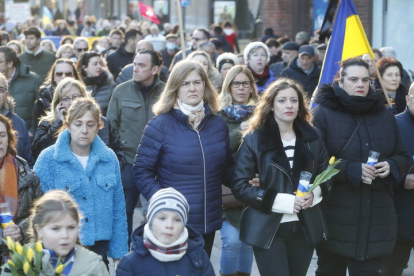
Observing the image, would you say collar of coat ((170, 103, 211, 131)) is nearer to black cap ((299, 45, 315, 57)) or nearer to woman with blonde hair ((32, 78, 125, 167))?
woman with blonde hair ((32, 78, 125, 167))

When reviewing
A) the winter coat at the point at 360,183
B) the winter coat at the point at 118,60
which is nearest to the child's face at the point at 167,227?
the winter coat at the point at 360,183

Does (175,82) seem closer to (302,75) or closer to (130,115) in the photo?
(130,115)

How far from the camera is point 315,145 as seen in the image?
6.12 meters

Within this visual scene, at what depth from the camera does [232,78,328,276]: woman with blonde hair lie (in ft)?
19.3

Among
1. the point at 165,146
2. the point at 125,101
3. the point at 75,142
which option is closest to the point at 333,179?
the point at 165,146

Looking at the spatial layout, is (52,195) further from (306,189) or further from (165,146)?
(306,189)

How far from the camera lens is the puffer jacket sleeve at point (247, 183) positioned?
5.85 meters

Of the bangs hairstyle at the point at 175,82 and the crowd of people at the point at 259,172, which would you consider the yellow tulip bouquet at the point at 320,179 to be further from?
the bangs hairstyle at the point at 175,82

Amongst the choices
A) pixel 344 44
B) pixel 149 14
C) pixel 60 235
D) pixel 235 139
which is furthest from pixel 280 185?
pixel 149 14

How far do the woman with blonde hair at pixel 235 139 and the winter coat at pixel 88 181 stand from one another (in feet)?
3.83

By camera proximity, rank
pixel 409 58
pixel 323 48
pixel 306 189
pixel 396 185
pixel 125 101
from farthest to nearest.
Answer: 1. pixel 409 58
2. pixel 323 48
3. pixel 125 101
4. pixel 396 185
5. pixel 306 189

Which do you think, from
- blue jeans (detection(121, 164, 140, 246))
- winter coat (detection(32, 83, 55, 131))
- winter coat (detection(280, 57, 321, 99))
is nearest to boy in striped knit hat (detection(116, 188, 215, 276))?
blue jeans (detection(121, 164, 140, 246))

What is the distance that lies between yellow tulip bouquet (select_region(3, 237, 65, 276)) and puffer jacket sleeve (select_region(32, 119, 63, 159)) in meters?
2.73

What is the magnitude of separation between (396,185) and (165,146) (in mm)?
2021
